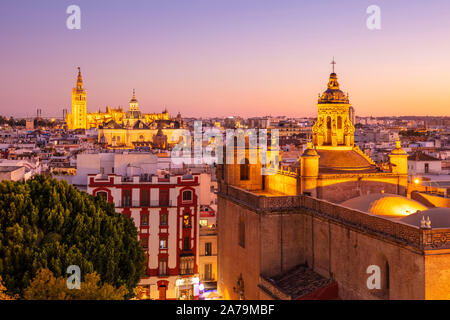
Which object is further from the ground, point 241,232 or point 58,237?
point 58,237

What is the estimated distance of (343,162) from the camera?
22.7 metres

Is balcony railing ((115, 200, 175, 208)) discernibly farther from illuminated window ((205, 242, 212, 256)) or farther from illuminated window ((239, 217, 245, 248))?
illuminated window ((239, 217, 245, 248))

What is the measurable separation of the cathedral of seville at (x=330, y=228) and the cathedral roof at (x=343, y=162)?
0.13 ft

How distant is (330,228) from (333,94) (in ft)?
24.6

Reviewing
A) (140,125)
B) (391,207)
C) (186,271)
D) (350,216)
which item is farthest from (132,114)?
(350,216)

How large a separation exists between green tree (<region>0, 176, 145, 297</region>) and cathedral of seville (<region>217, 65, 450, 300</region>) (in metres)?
5.28

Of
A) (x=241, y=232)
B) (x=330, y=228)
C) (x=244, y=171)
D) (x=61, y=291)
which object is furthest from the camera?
(x=244, y=171)

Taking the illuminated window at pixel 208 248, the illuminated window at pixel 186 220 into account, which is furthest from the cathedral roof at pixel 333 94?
the illuminated window at pixel 208 248

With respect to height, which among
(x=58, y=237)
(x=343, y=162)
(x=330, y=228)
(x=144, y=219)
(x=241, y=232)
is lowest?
(x=144, y=219)

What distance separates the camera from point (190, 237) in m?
29.7

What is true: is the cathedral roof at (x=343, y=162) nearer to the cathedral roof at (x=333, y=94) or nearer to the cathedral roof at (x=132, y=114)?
the cathedral roof at (x=333, y=94)

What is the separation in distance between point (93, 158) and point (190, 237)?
9.11m

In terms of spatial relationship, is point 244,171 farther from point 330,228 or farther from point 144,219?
point 330,228

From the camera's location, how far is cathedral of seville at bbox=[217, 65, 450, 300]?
14.2 metres
